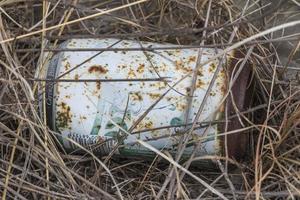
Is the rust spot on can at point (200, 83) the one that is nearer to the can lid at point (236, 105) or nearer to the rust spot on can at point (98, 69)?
the can lid at point (236, 105)

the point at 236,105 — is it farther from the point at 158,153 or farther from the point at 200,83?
the point at 158,153

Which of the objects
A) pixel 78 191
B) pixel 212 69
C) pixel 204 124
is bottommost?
pixel 78 191

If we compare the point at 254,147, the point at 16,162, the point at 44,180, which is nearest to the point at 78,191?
the point at 44,180

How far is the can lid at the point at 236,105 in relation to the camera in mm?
1195

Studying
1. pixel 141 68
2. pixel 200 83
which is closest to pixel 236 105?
pixel 200 83

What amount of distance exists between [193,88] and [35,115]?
1.09 feet

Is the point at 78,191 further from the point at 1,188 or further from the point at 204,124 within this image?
the point at 204,124

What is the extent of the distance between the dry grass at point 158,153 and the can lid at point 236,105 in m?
0.03

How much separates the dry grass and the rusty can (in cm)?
4

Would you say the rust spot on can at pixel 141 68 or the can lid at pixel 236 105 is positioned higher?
the rust spot on can at pixel 141 68

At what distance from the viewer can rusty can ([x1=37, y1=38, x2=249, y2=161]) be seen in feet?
3.92

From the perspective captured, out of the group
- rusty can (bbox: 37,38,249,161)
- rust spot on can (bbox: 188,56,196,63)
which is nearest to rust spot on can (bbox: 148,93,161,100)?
rusty can (bbox: 37,38,249,161)

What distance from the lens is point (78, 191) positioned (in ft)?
3.96

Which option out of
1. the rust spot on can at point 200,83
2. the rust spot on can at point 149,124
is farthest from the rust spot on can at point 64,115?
the rust spot on can at point 200,83
